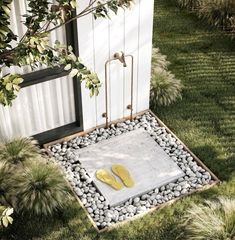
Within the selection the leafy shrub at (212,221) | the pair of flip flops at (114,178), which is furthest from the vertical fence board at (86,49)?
the leafy shrub at (212,221)

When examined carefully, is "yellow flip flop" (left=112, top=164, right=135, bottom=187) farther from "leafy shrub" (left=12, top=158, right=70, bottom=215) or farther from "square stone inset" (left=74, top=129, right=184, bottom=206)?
"leafy shrub" (left=12, top=158, right=70, bottom=215)

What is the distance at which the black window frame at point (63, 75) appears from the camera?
505 cm

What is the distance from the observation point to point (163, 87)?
6402 millimetres

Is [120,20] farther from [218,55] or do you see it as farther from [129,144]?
[218,55]

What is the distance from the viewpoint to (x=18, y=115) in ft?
17.8

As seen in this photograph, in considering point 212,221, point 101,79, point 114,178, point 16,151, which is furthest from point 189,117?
point 16,151

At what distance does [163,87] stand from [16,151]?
223cm

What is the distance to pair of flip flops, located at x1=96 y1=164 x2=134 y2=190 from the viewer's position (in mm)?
5227

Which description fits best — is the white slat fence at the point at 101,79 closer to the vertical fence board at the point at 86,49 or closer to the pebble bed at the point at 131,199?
the vertical fence board at the point at 86,49

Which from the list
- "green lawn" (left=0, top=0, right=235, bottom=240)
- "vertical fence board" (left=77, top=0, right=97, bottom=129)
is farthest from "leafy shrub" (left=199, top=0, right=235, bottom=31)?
"vertical fence board" (left=77, top=0, right=97, bottom=129)

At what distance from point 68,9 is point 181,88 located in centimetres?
328

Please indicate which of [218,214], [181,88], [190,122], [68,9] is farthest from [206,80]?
[68,9]

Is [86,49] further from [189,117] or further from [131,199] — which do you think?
[189,117]

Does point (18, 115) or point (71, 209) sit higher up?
point (18, 115)
